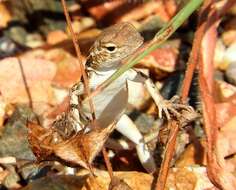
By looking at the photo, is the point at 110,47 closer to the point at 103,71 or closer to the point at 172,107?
the point at 103,71

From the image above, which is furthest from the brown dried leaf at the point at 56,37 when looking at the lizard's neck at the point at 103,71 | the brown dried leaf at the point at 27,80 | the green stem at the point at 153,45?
the green stem at the point at 153,45

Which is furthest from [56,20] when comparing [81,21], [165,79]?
[165,79]

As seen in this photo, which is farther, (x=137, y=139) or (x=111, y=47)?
(x=137, y=139)

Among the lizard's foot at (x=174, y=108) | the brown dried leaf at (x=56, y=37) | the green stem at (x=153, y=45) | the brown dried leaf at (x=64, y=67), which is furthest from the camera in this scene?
the brown dried leaf at (x=56, y=37)

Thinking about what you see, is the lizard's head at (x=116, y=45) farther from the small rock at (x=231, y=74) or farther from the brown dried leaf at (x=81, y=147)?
the small rock at (x=231, y=74)

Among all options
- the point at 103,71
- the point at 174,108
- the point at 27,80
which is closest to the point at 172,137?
the point at 174,108

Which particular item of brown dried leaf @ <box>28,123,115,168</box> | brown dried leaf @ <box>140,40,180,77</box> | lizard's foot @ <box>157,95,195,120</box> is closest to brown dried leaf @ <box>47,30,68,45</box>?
brown dried leaf @ <box>140,40,180,77</box>

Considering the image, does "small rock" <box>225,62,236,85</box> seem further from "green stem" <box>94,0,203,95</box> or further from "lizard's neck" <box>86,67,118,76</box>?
"green stem" <box>94,0,203,95</box>
